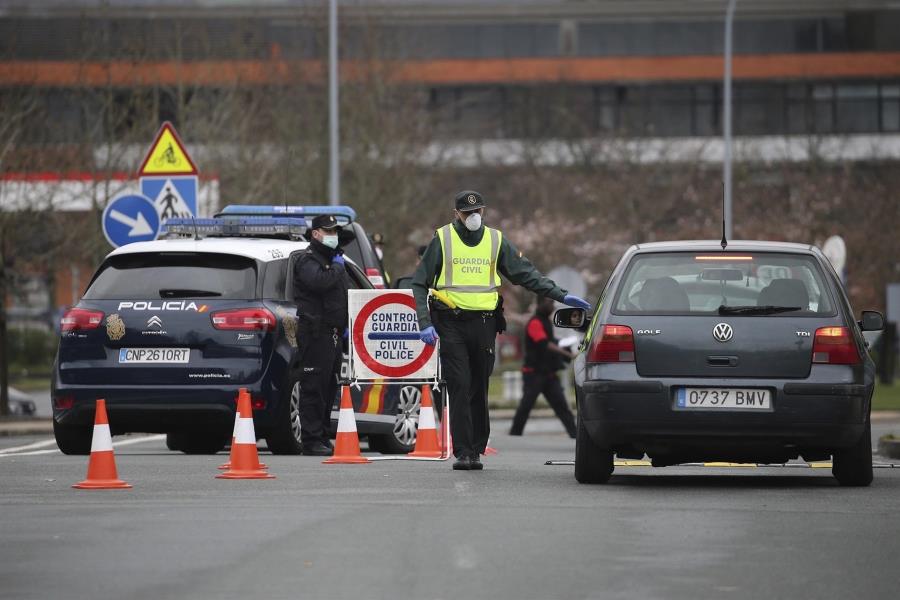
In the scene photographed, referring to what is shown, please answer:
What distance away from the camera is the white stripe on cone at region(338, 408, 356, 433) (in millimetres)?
14117

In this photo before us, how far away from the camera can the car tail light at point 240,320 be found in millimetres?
14922

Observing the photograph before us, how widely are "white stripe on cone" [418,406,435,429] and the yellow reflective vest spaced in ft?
7.08

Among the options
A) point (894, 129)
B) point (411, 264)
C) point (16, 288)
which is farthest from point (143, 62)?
point (894, 129)

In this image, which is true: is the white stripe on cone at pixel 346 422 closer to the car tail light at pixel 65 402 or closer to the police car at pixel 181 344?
the police car at pixel 181 344

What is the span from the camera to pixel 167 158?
68.8 ft

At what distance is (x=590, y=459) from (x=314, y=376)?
11.9 feet

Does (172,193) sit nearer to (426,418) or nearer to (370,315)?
(370,315)

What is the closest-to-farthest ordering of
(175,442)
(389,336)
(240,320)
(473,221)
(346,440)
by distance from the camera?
(473,221)
(346,440)
(240,320)
(389,336)
(175,442)

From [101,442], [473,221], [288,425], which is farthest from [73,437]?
[473,221]

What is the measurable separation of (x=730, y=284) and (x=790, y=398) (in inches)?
31.4

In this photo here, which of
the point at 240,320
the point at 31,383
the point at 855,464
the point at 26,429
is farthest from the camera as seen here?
the point at 31,383

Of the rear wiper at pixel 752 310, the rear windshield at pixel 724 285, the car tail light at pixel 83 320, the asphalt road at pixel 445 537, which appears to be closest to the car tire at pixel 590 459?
the asphalt road at pixel 445 537

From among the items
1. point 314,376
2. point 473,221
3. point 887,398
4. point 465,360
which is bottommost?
point 887,398

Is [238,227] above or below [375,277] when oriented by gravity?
above
